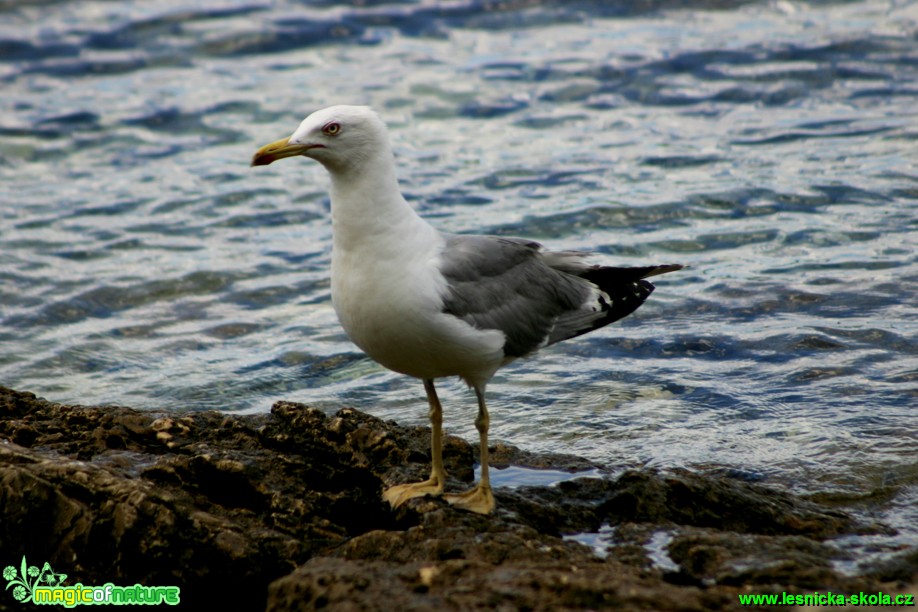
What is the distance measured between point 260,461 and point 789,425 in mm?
3383

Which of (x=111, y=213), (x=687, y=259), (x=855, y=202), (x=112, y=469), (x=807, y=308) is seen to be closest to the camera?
(x=112, y=469)

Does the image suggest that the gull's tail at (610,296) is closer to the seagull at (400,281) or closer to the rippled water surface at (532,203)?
the seagull at (400,281)

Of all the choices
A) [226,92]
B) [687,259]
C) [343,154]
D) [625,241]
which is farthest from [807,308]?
[226,92]

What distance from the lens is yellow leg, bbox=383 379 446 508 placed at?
532cm

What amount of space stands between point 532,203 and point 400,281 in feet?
22.5

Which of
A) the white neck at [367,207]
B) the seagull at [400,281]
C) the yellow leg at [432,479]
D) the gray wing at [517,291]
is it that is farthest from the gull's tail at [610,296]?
the white neck at [367,207]

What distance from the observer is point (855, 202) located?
36.0ft

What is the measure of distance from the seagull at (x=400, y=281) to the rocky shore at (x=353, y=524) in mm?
340

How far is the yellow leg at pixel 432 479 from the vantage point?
17.5 feet

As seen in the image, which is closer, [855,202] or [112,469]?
[112,469]

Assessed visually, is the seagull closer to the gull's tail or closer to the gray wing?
the gray wing

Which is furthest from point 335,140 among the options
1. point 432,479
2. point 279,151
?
point 432,479

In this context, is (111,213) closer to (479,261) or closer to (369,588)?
(479,261)

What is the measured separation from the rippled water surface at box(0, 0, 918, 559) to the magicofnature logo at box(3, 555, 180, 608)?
9.40 feet
